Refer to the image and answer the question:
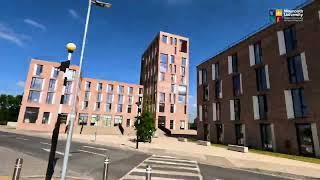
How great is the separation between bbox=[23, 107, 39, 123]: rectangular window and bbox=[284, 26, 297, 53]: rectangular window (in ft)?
175

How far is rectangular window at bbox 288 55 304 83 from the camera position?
24248 mm

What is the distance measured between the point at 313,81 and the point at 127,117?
182 ft

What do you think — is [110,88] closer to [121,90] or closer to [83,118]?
[121,90]

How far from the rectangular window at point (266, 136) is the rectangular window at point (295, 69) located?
Result: 6193 millimetres

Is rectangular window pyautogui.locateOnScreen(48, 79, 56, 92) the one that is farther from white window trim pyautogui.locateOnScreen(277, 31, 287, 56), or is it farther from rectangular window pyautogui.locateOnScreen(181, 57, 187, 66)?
white window trim pyautogui.locateOnScreen(277, 31, 287, 56)

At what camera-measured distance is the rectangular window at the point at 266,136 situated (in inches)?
1059

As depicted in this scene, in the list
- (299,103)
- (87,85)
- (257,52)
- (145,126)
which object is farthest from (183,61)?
(299,103)

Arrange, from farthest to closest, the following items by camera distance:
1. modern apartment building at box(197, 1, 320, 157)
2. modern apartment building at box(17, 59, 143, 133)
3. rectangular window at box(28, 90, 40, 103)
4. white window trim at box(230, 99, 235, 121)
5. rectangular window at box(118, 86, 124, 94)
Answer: rectangular window at box(118, 86, 124, 94), rectangular window at box(28, 90, 40, 103), modern apartment building at box(17, 59, 143, 133), white window trim at box(230, 99, 235, 121), modern apartment building at box(197, 1, 320, 157)

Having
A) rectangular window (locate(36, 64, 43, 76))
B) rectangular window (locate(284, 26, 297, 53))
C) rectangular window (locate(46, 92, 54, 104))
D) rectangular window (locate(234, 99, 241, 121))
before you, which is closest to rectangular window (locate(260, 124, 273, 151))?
rectangular window (locate(234, 99, 241, 121))

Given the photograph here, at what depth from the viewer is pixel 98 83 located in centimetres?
6938

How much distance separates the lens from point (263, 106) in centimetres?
2859

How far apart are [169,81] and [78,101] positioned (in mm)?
26559

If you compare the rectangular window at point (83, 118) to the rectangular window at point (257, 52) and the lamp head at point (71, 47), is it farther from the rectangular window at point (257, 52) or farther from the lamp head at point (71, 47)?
the lamp head at point (71, 47)

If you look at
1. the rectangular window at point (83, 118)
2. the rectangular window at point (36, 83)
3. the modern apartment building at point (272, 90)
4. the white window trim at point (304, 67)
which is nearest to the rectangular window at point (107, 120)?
the rectangular window at point (83, 118)
